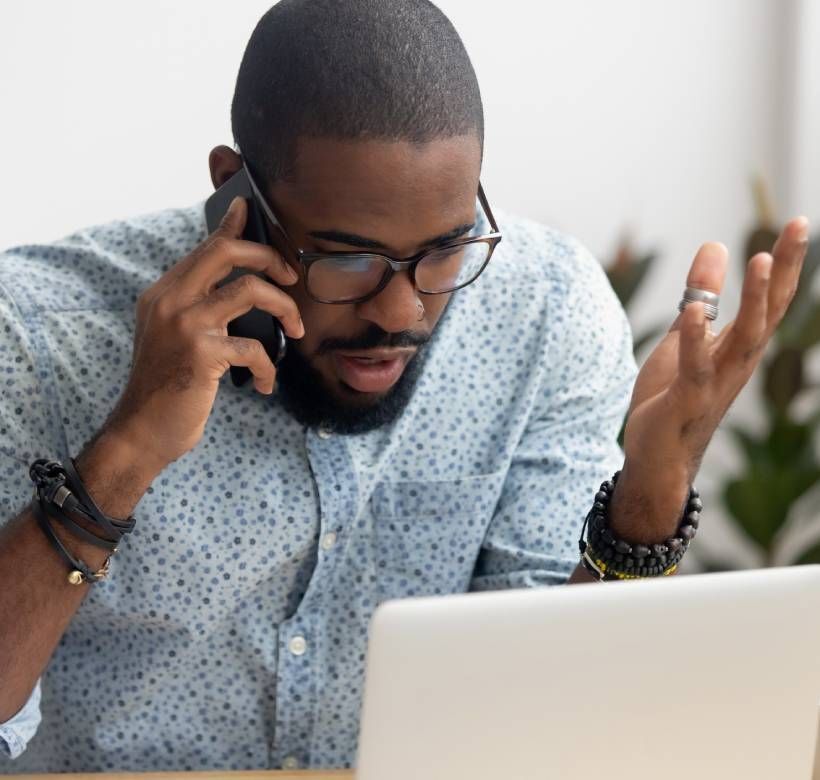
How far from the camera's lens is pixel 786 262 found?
3.77 ft

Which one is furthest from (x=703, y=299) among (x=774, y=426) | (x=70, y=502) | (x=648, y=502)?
(x=774, y=426)

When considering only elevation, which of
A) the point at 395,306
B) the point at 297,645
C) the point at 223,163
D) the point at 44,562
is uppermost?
the point at 223,163

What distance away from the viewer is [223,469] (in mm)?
1518

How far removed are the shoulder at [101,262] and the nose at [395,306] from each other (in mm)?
357

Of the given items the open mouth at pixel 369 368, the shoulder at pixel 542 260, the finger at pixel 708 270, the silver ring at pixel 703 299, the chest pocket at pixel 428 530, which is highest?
the finger at pixel 708 270

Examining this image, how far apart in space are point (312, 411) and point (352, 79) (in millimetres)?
419

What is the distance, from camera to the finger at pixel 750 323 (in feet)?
3.72

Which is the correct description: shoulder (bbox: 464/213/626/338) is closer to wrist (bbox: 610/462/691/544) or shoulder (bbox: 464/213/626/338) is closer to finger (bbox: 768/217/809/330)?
wrist (bbox: 610/462/691/544)

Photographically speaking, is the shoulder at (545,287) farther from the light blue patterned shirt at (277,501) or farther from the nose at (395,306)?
the nose at (395,306)

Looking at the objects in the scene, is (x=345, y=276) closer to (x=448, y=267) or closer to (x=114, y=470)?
(x=448, y=267)

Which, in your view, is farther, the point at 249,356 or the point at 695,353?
the point at 249,356

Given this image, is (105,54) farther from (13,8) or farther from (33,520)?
(33,520)

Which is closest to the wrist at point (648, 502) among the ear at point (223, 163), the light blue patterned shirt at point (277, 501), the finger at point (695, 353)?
the finger at point (695, 353)

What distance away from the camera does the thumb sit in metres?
1.33
